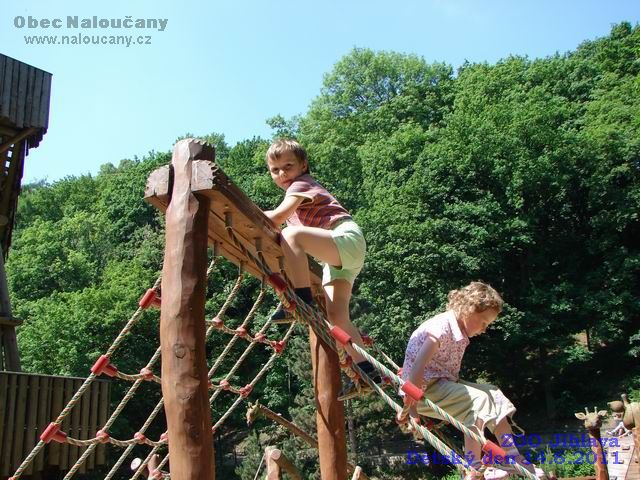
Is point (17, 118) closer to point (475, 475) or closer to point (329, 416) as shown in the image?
point (329, 416)

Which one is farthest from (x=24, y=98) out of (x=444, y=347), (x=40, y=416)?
(x=444, y=347)

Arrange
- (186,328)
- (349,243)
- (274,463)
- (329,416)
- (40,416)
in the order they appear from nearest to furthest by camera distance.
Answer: (186,328) → (349,243) → (329,416) → (274,463) → (40,416)

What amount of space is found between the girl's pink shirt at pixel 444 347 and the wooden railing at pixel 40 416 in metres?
5.46

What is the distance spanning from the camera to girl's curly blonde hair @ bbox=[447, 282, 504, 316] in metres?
3.41

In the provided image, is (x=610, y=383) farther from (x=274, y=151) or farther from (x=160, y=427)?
(x=274, y=151)

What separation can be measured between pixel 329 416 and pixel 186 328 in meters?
2.02

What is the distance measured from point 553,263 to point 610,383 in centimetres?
476

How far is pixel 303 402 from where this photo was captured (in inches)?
858

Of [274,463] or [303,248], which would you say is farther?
[274,463]

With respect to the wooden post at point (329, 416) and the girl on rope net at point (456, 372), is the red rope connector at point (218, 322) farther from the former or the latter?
the girl on rope net at point (456, 372)

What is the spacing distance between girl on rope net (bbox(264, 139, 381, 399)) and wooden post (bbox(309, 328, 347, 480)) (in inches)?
17.2

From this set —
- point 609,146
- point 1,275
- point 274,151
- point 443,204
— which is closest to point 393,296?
point 443,204

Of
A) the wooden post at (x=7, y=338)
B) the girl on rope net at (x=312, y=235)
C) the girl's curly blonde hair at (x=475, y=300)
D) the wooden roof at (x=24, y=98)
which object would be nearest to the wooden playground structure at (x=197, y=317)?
the girl on rope net at (x=312, y=235)

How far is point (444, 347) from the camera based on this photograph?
3.43 meters
